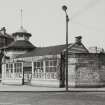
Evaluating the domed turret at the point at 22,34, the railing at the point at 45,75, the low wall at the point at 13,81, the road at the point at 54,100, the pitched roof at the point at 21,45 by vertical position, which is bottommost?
the road at the point at 54,100

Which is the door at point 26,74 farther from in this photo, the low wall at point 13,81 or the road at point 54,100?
the road at point 54,100

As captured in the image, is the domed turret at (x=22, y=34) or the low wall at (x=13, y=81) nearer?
the low wall at (x=13, y=81)

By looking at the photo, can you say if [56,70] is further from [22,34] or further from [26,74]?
[22,34]

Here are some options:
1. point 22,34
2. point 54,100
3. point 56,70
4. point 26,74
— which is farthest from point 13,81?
point 22,34

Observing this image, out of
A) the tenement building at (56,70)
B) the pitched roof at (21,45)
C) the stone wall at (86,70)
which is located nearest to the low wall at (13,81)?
the tenement building at (56,70)

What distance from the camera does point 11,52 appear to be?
4316 cm

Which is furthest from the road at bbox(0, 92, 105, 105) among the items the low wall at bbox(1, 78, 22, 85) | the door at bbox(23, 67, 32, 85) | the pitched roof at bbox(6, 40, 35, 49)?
the pitched roof at bbox(6, 40, 35, 49)

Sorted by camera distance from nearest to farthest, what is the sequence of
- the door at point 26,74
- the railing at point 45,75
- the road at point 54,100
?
the road at point 54,100 → the railing at point 45,75 → the door at point 26,74

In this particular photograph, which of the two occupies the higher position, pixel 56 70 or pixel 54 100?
pixel 56 70

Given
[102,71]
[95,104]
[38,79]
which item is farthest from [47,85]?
[95,104]

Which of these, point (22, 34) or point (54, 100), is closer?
point (54, 100)

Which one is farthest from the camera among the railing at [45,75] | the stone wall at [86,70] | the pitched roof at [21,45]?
the pitched roof at [21,45]

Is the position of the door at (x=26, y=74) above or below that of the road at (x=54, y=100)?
above

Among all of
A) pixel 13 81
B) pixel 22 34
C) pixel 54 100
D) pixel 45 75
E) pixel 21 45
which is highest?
pixel 22 34
